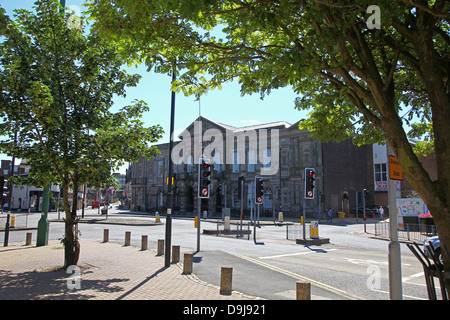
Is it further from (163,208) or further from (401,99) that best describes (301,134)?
(401,99)

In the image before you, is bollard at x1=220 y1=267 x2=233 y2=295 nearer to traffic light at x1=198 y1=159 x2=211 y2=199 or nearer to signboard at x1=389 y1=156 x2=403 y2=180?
signboard at x1=389 y1=156 x2=403 y2=180

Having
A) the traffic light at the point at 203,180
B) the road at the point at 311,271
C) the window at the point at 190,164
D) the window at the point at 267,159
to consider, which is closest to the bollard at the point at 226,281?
the road at the point at 311,271

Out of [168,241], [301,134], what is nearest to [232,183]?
[301,134]

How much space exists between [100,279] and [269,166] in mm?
46500

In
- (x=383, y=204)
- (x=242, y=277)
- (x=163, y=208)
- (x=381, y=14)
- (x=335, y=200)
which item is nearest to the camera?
(x=381, y=14)

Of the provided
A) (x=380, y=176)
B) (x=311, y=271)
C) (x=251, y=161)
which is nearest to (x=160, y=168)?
(x=251, y=161)

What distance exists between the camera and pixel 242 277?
9.75 m

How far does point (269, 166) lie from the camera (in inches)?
2138

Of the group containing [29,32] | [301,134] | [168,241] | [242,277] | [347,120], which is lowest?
[242,277]

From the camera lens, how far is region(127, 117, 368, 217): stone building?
49.8 metres

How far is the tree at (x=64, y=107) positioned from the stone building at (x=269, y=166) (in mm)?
35246

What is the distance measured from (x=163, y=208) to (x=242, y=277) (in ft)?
189

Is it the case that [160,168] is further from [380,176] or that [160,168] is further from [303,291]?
[303,291]

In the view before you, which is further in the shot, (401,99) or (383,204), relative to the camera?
(383,204)
